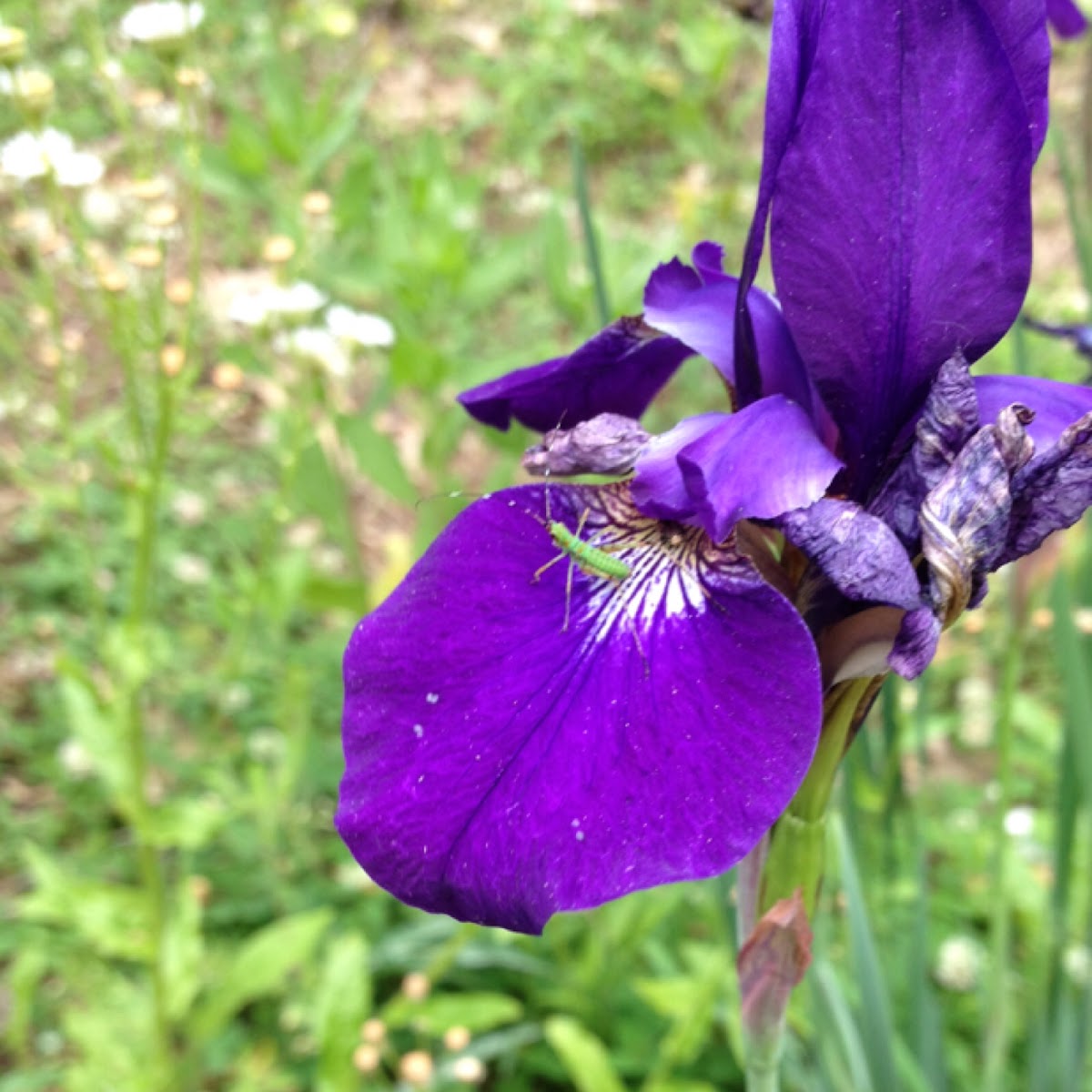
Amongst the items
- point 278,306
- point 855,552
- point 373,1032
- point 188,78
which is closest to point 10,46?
point 188,78

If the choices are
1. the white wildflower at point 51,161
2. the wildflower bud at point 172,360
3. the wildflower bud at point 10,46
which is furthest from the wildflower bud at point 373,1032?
the wildflower bud at point 10,46

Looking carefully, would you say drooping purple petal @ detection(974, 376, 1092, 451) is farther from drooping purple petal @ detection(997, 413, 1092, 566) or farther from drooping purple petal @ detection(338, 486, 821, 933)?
drooping purple petal @ detection(338, 486, 821, 933)

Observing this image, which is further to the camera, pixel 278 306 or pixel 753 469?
pixel 278 306

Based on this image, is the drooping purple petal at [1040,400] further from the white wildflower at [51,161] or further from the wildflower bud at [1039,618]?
the white wildflower at [51,161]

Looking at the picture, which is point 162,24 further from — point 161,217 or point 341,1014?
point 341,1014

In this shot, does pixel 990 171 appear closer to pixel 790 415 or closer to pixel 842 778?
pixel 790 415

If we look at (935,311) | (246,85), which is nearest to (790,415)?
(935,311)
